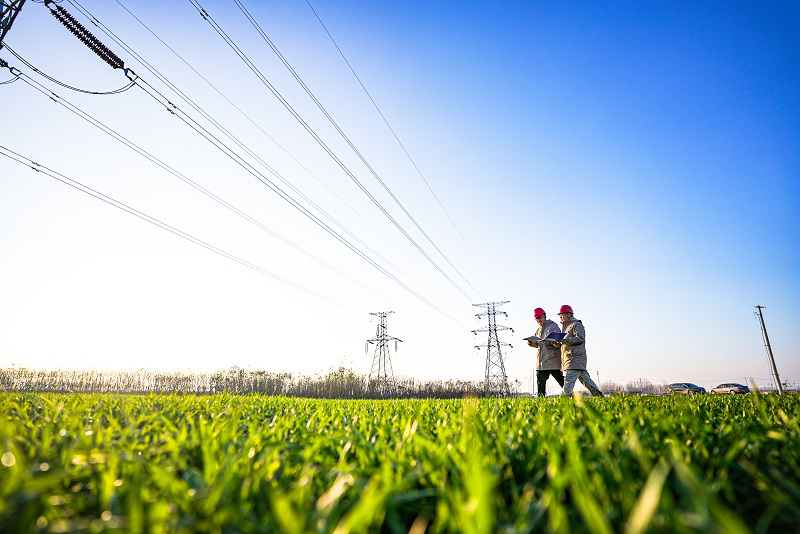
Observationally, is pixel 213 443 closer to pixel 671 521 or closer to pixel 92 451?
pixel 92 451

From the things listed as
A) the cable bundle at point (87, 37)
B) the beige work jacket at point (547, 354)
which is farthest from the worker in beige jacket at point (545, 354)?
the cable bundle at point (87, 37)

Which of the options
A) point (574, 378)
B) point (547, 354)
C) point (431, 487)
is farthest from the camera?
point (547, 354)

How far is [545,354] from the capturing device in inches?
335

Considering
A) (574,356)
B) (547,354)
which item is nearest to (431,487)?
(574,356)

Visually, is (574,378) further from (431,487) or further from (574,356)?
(431,487)

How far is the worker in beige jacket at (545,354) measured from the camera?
837 cm

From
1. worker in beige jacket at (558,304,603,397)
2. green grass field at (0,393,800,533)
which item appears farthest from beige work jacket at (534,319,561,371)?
green grass field at (0,393,800,533)

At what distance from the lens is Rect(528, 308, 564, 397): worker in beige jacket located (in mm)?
8367

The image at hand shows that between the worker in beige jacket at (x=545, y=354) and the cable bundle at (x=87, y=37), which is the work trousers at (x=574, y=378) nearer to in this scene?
the worker in beige jacket at (x=545, y=354)

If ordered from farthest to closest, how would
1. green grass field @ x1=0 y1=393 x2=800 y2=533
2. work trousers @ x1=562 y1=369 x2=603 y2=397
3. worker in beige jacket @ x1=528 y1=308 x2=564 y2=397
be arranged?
worker in beige jacket @ x1=528 y1=308 x2=564 y2=397 → work trousers @ x1=562 y1=369 x2=603 y2=397 → green grass field @ x1=0 y1=393 x2=800 y2=533

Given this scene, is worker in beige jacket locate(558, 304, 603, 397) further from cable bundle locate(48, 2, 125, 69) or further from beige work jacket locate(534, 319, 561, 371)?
cable bundle locate(48, 2, 125, 69)

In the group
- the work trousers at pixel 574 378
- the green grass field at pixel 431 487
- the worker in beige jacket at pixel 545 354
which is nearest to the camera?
the green grass field at pixel 431 487

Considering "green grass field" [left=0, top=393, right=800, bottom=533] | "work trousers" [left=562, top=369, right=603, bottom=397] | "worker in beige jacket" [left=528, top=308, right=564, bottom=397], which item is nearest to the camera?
"green grass field" [left=0, top=393, right=800, bottom=533]

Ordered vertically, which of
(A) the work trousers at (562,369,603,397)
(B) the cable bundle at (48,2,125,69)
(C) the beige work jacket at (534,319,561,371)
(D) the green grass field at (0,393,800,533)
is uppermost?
(B) the cable bundle at (48,2,125,69)
